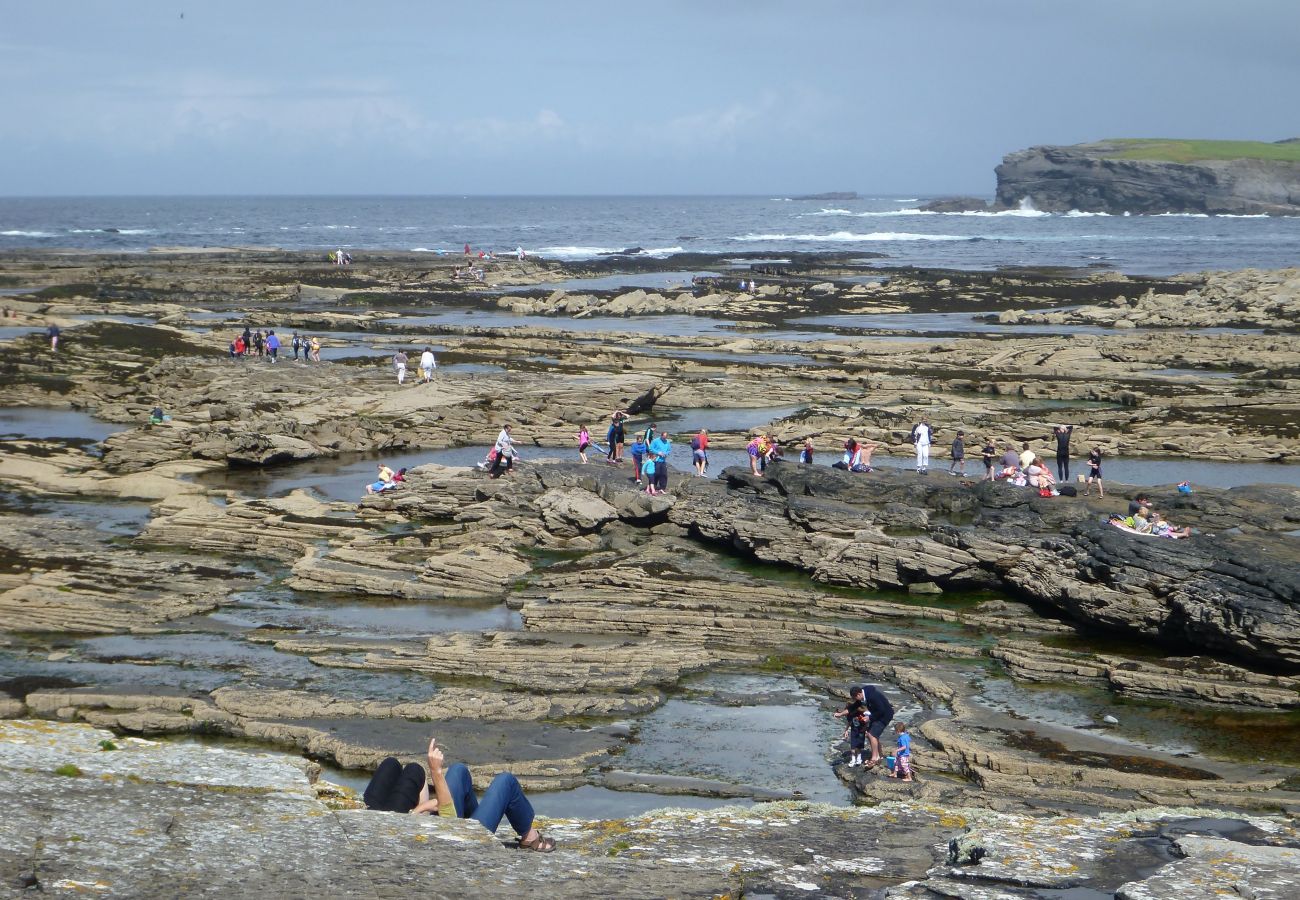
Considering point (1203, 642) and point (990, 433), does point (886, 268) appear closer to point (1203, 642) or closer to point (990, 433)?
point (990, 433)

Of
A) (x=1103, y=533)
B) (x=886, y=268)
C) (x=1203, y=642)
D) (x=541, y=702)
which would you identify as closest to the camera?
(x=541, y=702)

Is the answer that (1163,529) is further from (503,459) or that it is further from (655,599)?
(503,459)

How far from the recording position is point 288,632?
71.4 ft

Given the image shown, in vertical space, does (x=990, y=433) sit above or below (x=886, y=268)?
below

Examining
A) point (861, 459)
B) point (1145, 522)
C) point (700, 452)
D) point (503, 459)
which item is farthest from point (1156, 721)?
point (503, 459)

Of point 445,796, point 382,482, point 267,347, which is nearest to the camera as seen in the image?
point 445,796

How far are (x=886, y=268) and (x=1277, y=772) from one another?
94.6 metres

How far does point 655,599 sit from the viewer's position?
23.1 metres

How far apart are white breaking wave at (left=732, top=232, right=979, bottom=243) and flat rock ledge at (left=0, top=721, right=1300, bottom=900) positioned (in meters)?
152

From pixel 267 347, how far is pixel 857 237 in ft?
439

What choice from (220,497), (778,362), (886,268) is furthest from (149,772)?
(886,268)

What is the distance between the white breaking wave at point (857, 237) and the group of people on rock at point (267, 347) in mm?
117439

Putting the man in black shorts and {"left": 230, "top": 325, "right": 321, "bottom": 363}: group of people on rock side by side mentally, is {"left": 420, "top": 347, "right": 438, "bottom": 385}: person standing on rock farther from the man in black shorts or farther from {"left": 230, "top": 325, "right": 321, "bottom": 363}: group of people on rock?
the man in black shorts

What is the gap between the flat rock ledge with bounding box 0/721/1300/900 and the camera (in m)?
7.82
